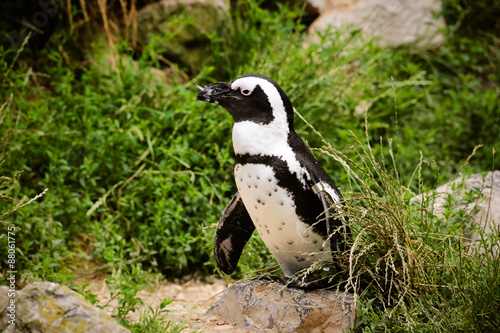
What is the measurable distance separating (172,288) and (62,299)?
1687 millimetres

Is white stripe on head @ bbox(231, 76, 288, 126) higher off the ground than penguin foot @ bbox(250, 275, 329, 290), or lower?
higher

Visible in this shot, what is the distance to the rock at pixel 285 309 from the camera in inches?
92.4

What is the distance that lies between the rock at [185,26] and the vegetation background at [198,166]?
0.45 feet

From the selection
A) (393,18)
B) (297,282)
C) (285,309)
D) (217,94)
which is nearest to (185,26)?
(393,18)

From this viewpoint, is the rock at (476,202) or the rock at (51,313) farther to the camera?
the rock at (476,202)

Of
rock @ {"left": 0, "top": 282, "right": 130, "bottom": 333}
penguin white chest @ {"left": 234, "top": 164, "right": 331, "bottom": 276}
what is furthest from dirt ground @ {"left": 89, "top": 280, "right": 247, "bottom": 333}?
rock @ {"left": 0, "top": 282, "right": 130, "bottom": 333}

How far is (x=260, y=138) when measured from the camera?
2.33m

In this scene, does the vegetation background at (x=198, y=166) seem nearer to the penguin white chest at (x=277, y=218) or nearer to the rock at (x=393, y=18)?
the penguin white chest at (x=277, y=218)

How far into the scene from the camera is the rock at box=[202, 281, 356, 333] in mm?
2346

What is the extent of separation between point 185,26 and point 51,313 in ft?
12.2

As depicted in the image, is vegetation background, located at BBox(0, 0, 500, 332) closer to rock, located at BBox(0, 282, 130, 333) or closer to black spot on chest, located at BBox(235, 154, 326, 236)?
black spot on chest, located at BBox(235, 154, 326, 236)

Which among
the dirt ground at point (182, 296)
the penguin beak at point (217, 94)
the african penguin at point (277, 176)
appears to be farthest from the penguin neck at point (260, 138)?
the dirt ground at point (182, 296)

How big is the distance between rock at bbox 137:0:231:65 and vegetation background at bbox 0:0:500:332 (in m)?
0.14

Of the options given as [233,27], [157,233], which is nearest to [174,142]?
[157,233]
